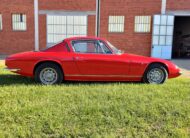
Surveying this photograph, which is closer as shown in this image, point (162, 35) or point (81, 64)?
point (81, 64)

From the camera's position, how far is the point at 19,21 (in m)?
18.7

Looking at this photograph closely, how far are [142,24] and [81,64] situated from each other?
474 inches

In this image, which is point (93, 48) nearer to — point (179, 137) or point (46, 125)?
point (46, 125)

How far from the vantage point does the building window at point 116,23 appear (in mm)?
18203

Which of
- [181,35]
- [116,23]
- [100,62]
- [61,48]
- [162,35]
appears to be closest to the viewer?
[100,62]

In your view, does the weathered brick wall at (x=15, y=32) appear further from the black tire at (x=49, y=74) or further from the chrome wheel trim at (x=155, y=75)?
the chrome wheel trim at (x=155, y=75)

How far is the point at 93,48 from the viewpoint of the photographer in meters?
7.32

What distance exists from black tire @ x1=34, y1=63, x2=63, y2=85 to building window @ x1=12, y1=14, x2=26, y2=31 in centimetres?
1246

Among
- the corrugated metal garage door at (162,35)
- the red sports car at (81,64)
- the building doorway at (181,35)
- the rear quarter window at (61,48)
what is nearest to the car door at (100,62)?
the red sports car at (81,64)

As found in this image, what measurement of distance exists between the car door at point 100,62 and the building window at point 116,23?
11331 millimetres

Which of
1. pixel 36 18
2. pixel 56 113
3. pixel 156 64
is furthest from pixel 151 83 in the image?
pixel 36 18

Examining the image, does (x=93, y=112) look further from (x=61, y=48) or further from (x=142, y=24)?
(x=142, y=24)

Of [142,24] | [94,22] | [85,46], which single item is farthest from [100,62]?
[142,24]

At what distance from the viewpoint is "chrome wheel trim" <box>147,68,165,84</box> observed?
24.2ft
